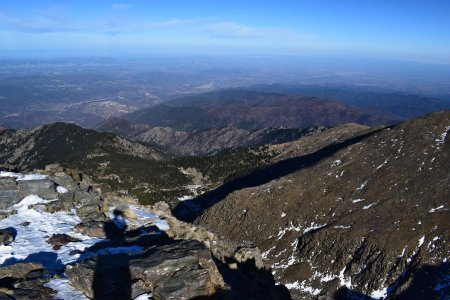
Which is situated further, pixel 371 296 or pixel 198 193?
pixel 198 193

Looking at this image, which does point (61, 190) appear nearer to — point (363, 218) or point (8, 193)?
point (8, 193)

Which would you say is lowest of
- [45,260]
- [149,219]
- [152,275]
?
[149,219]

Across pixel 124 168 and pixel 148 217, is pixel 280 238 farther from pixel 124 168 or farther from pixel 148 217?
pixel 124 168

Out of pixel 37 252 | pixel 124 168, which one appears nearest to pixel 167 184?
pixel 124 168

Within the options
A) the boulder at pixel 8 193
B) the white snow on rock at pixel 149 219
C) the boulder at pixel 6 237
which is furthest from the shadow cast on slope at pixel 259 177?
the boulder at pixel 6 237

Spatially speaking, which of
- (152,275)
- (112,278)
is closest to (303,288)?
(152,275)

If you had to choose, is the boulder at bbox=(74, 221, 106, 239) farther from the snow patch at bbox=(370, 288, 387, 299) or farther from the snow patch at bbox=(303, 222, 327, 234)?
the snow patch at bbox=(303, 222, 327, 234)
